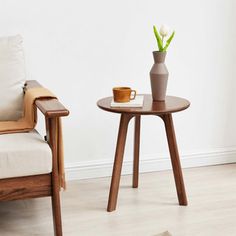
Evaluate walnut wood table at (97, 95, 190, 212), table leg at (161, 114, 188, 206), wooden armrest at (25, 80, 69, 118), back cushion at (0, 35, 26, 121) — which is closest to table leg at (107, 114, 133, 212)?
walnut wood table at (97, 95, 190, 212)

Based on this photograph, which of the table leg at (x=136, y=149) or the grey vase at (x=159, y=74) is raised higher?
the grey vase at (x=159, y=74)

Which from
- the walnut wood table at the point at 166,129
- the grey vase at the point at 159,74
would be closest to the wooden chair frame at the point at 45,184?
the walnut wood table at the point at 166,129

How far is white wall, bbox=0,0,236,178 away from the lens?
231cm

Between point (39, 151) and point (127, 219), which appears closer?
point (39, 151)

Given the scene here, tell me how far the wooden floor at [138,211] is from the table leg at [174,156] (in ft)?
0.18

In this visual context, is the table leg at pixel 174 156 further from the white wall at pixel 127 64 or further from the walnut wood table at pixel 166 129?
the white wall at pixel 127 64

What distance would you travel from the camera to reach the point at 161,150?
8.61ft

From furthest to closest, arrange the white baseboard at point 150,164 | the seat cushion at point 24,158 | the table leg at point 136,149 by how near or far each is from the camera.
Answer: the white baseboard at point 150,164, the table leg at point 136,149, the seat cushion at point 24,158

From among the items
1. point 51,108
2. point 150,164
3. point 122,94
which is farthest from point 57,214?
point 150,164

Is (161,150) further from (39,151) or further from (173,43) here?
(39,151)

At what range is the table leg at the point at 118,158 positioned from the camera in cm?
204

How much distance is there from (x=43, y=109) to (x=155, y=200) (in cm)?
79

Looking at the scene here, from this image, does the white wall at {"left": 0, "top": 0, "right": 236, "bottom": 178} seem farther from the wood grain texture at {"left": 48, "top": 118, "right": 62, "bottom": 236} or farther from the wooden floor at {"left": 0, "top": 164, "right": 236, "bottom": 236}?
the wood grain texture at {"left": 48, "top": 118, "right": 62, "bottom": 236}

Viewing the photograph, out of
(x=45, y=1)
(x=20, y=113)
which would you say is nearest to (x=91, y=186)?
(x=20, y=113)
